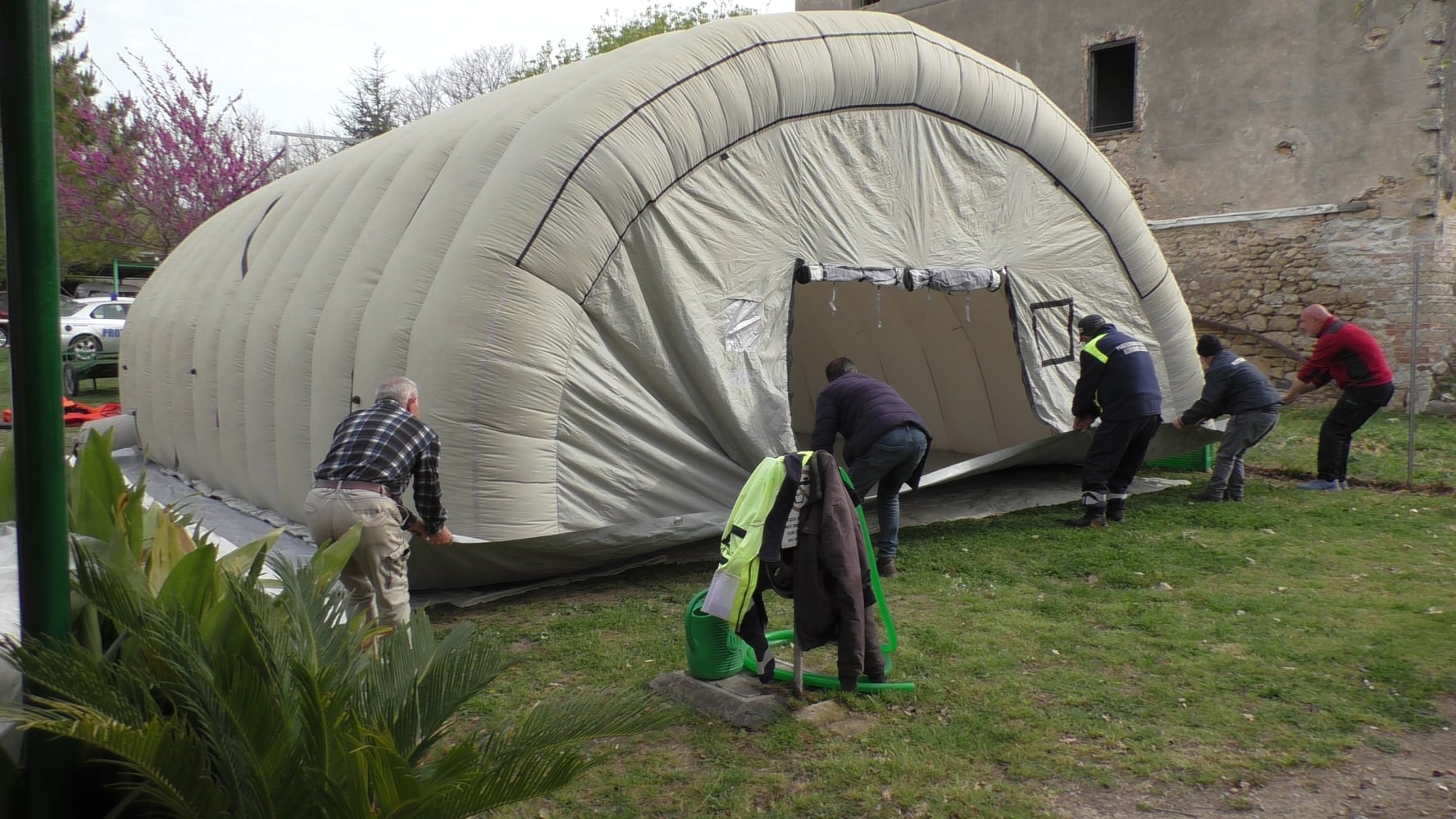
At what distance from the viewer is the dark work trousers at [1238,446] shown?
9211mm

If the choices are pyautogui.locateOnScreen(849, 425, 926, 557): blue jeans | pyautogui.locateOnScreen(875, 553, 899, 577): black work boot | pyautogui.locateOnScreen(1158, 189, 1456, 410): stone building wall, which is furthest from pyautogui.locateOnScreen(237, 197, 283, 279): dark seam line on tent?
pyautogui.locateOnScreen(1158, 189, 1456, 410): stone building wall

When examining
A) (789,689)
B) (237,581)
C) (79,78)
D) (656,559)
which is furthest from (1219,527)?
(79,78)

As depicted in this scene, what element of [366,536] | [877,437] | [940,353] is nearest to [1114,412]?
[877,437]

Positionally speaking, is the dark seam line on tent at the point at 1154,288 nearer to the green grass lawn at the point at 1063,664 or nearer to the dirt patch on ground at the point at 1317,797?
the green grass lawn at the point at 1063,664

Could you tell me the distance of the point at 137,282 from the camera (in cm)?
3850

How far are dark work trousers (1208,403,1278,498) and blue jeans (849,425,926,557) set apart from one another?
3.48 m

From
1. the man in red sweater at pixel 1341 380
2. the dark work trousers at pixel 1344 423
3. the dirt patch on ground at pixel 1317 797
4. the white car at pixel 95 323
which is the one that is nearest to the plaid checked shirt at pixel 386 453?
the dirt patch on ground at pixel 1317 797

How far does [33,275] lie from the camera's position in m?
2.14

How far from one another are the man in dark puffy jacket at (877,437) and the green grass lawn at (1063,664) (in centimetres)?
41

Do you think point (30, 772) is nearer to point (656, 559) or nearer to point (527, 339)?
point (527, 339)

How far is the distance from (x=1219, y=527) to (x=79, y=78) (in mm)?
37805

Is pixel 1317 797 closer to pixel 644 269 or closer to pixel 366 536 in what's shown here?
pixel 366 536

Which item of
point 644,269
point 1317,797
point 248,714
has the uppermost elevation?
point 644,269

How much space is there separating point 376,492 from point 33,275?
310 cm
